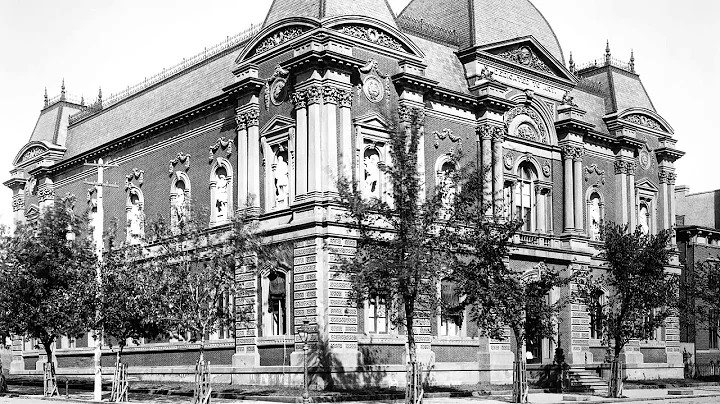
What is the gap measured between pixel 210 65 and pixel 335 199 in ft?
51.1

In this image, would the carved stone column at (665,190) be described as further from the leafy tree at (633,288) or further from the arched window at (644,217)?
the leafy tree at (633,288)

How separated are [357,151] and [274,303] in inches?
297

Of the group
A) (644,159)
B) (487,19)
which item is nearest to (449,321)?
(487,19)

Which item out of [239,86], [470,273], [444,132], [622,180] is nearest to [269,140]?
[239,86]

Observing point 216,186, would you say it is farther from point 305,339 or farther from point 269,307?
point 305,339

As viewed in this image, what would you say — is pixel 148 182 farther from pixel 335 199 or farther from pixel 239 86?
pixel 335 199

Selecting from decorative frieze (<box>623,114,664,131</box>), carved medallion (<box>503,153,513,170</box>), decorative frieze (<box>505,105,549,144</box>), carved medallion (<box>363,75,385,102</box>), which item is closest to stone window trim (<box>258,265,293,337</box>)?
carved medallion (<box>363,75,385,102</box>)

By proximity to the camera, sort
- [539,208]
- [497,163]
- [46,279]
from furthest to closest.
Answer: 1. [539,208]
2. [497,163]
3. [46,279]

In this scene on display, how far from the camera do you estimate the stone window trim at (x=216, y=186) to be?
47.0 metres

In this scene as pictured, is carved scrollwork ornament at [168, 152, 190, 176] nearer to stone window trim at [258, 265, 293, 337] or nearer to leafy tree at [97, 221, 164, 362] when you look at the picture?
stone window trim at [258, 265, 293, 337]

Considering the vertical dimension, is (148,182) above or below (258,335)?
above

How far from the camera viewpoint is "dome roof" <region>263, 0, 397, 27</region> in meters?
43.4

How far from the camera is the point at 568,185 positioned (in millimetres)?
53000

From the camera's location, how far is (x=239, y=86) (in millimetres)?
44781
